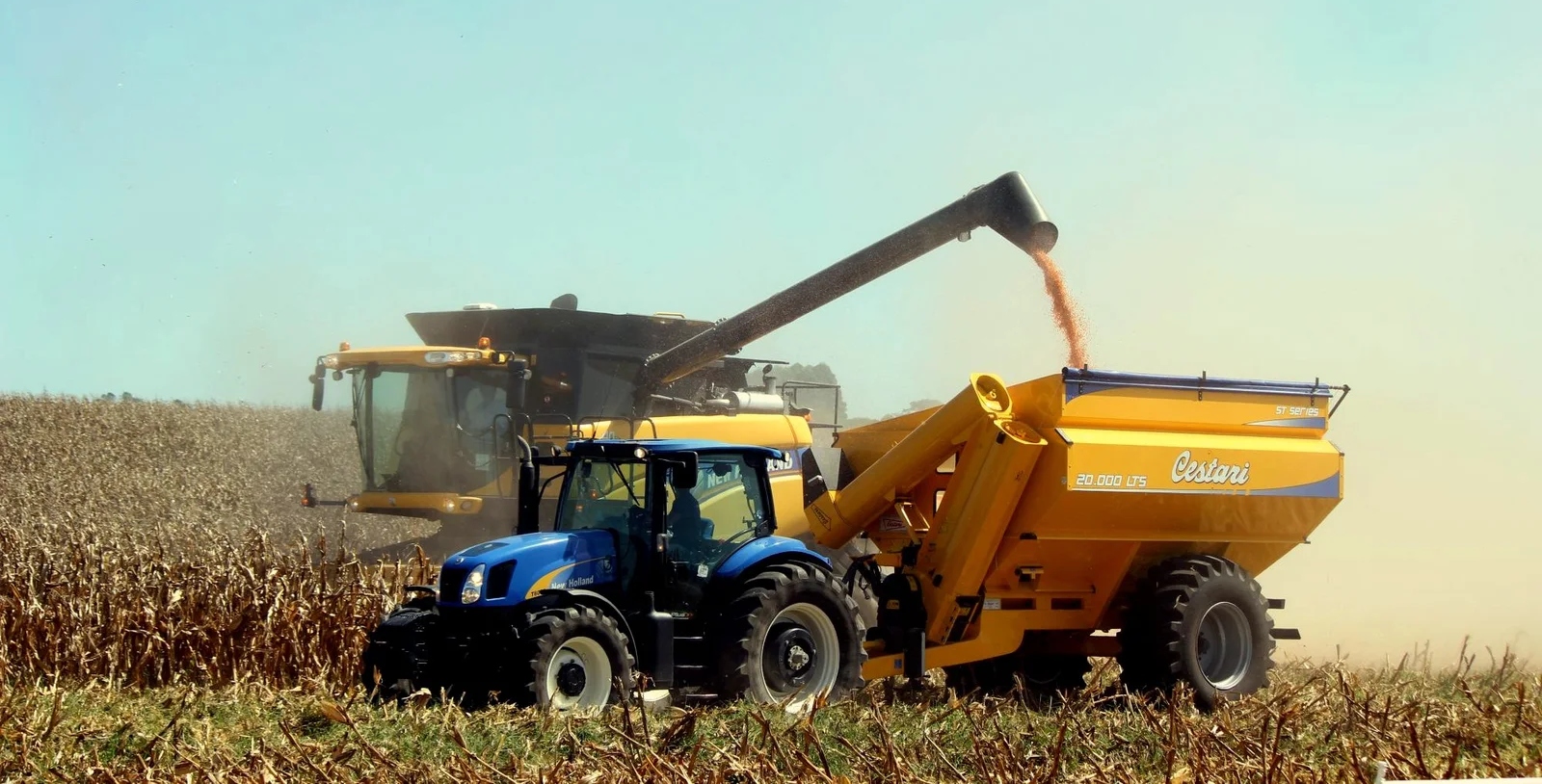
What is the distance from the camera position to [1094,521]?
9180mm

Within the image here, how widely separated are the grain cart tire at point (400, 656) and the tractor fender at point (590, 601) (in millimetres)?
723

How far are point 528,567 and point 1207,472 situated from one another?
4387mm

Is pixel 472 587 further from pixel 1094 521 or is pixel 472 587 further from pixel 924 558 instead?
Answer: pixel 1094 521

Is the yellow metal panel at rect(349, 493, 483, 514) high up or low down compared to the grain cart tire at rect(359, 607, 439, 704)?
up

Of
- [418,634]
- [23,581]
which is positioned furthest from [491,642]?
[23,581]

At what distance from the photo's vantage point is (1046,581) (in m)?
9.52

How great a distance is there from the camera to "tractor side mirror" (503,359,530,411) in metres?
13.3

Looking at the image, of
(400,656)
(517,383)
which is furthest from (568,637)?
(517,383)

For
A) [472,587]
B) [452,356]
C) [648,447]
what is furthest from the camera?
[452,356]

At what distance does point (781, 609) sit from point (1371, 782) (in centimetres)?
432

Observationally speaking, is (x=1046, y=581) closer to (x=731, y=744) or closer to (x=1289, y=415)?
(x=1289, y=415)

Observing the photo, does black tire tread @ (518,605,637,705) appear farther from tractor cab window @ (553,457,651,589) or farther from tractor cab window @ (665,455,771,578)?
tractor cab window @ (665,455,771,578)

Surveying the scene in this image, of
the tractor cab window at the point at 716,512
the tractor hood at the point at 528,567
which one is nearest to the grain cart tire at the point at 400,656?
the tractor hood at the point at 528,567

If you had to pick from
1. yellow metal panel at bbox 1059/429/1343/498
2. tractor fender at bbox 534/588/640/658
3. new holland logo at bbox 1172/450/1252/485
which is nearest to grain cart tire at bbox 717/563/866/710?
tractor fender at bbox 534/588/640/658
